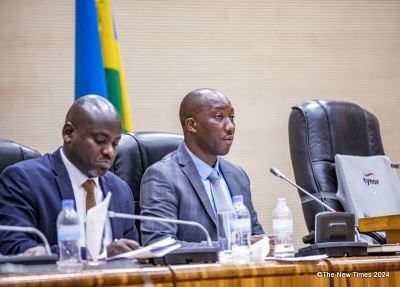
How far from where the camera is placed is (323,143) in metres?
3.79

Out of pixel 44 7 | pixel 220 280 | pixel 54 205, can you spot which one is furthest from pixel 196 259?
pixel 44 7

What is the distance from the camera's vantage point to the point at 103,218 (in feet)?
6.16

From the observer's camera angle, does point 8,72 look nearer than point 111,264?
No

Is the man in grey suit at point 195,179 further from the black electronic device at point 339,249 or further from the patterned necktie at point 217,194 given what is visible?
the black electronic device at point 339,249

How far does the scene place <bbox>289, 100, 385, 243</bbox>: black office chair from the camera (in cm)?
371

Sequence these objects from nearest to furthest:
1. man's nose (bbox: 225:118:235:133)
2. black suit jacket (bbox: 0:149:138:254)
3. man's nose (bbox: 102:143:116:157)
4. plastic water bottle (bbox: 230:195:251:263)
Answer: plastic water bottle (bbox: 230:195:251:263)
black suit jacket (bbox: 0:149:138:254)
man's nose (bbox: 102:143:116:157)
man's nose (bbox: 225:118:235:133)

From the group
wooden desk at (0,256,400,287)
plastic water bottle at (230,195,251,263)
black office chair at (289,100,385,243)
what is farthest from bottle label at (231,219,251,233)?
black office chair at (289,100,385,243)

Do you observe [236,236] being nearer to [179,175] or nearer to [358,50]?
[179,175]

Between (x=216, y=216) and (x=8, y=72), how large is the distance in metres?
1.91

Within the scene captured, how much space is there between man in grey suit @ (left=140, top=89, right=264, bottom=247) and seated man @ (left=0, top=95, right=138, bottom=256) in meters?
0.31

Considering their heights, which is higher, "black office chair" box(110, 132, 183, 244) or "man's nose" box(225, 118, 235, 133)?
"man's nose" box(225, 118, 235, 133)

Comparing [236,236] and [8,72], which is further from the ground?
[8,72]

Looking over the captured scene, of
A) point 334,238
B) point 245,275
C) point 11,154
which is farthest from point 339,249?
point 11,154

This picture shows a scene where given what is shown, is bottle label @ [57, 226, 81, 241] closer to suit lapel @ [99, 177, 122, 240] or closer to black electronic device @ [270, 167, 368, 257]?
suit lapel @ [99, 177, 122, 240]
